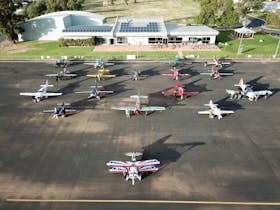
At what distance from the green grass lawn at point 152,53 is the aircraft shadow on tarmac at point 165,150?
152 ft

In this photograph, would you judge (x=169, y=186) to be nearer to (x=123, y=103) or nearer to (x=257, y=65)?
(x=123, y=103)

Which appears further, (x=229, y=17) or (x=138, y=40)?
(x=229, y=17)

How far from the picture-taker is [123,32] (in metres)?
95.7

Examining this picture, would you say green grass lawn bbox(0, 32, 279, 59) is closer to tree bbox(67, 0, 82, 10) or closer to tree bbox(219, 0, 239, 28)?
tree bbox(219, 0, 239, 28)

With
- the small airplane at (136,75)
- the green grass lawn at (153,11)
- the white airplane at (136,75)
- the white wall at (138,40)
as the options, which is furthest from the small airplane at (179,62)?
the green grass lawn at (153,11)

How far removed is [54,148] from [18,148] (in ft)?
18.9

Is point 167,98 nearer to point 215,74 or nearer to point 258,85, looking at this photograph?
point 215,74

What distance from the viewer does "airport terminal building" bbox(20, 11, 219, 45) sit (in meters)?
95.1

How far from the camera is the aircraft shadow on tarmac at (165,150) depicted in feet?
124

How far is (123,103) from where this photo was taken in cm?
5359

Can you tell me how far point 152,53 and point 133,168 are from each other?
5981 centimetres

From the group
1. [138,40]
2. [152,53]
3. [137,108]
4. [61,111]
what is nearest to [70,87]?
[61,111]

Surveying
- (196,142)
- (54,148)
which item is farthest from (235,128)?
(54,148)

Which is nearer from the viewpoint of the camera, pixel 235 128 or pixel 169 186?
pixel 169 186
